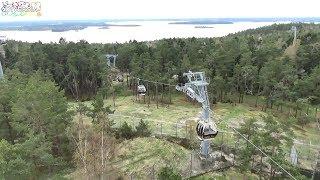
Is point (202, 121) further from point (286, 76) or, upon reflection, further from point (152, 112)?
point (286, 76)

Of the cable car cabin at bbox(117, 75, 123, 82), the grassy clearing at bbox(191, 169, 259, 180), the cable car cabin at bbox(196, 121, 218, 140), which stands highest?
the cable car cabin at bbox(196, 121, 218, 140)

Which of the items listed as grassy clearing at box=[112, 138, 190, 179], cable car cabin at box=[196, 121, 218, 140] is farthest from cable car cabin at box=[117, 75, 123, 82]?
cable car cabin at box=[196, 121, 218, 140]

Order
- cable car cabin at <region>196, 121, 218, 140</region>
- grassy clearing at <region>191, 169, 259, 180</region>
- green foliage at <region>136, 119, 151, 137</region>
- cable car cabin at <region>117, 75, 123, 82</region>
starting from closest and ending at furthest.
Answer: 1. cable car cabin at <region>196, 121, 218, 140</region>
2. grassy clearing at <region>191, 169, 259, 180</region>
3. green foliage at <region>136, 119, 151, 137</region>
4. cable car cabin at <region>117, 75, 123, 82</region>

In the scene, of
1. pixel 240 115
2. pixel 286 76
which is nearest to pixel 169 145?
pixel 240 115

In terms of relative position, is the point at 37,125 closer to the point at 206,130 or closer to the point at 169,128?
the point at 206,130

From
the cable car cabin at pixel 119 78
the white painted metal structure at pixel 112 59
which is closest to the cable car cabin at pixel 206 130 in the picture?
the cable car cabin at pixel 119 78

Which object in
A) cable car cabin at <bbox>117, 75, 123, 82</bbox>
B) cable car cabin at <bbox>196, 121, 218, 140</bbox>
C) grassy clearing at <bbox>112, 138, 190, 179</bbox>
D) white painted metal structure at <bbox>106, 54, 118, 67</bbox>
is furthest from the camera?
white painted metal structure at <bbox>106, 54, 118, 67</bbox>

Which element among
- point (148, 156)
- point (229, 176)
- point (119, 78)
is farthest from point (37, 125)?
point (119, 78)

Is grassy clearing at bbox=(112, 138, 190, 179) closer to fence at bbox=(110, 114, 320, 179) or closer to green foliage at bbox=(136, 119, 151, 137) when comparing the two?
fence at bbox=(110, 114, 320, 179)
